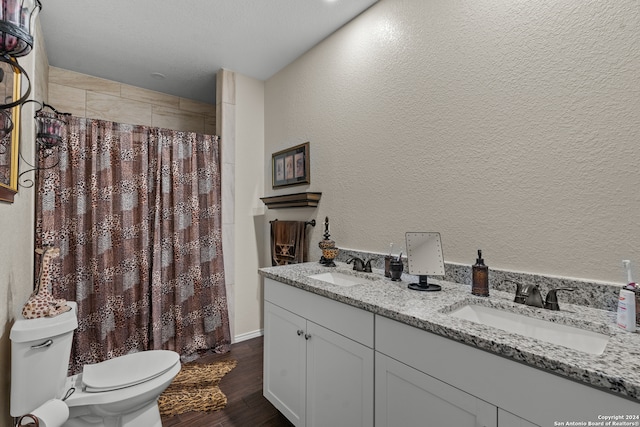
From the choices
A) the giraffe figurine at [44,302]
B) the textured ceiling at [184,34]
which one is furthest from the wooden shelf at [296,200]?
the giraffe figurine at [44,302]

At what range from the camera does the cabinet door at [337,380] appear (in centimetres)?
114

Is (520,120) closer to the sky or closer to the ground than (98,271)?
closer to the sky

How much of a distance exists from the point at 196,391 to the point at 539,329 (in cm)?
210

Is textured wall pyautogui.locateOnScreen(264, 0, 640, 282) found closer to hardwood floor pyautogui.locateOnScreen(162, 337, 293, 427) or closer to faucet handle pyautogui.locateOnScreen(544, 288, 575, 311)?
faucet handle pyautogui.locateOnScreen(544, 288, 575, 311)

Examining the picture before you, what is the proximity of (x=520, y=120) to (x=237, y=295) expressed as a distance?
260cm

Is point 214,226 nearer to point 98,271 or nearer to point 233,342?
point 98,271

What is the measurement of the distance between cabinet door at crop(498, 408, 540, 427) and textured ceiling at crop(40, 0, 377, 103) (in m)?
2.24

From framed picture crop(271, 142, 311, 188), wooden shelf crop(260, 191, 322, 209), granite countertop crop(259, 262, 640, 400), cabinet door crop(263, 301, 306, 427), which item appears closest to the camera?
granite countertop crop(259, 262, 640, 400)

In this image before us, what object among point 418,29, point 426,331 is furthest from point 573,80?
point 426,331

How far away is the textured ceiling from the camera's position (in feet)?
6.20

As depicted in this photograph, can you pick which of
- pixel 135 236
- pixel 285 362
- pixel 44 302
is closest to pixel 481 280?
pixel 285 362

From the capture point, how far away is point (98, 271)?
2.22 m

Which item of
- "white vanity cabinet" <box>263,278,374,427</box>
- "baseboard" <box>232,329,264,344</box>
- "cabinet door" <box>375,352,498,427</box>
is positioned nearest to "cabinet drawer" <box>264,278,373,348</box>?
"white vanity cabinet" <box>263,278,374,427</box>

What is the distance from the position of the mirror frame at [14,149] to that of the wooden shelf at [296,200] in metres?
1.58
